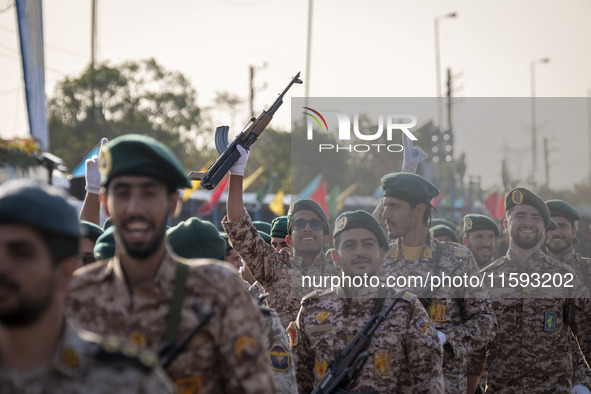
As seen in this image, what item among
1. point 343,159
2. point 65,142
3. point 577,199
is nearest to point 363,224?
point 577,199

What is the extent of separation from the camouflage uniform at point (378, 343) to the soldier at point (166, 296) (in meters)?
2.40

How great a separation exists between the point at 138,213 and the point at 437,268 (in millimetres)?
4254

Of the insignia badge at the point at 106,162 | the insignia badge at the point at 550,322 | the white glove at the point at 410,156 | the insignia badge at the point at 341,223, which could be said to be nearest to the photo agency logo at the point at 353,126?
the white glove at the point at 410,156

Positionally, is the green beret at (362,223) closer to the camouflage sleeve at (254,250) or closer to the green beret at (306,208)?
the camouflage sleeve at (254,250)

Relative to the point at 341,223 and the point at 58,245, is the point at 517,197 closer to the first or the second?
the point at 341,223

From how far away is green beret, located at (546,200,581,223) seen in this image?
957 centimetres

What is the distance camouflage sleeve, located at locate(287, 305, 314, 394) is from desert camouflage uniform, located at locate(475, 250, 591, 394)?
2373 millimetres

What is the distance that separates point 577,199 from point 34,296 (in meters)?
13.1

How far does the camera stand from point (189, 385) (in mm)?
3426

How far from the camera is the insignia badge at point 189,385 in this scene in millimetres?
3412

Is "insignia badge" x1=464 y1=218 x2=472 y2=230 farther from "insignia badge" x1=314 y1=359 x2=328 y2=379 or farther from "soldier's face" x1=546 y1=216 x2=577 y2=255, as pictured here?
"insignia badge" x1=314 y1=359 x2=328 y2=379

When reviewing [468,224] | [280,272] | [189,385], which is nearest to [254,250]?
[280,272]

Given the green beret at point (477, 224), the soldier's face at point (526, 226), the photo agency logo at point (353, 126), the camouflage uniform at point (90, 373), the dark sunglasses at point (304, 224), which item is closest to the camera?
the camouflage uniform at point (90, 373)

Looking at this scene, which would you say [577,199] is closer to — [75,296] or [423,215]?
[423,215]
